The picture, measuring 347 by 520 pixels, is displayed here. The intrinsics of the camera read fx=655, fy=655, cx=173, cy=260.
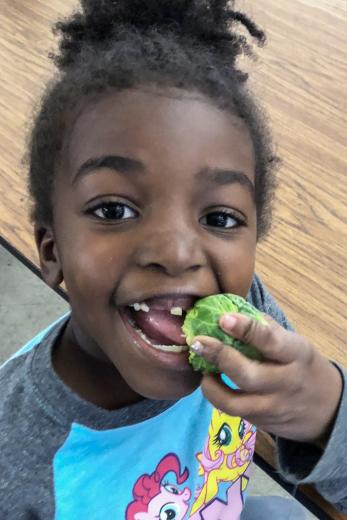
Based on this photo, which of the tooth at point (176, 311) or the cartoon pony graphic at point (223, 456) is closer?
the tooth at point (176, 311)

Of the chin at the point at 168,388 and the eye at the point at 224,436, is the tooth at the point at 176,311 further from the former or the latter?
the eye at the point at 224,436

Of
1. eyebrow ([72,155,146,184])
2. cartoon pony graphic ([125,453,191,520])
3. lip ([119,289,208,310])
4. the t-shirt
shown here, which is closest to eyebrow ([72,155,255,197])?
eyebrow ([72,155,146,184])

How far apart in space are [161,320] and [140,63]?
0.85ft

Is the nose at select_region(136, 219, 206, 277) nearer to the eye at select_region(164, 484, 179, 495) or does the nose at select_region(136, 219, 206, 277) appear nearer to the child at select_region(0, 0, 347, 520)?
the child at select_region(0, 0, 347, 520)

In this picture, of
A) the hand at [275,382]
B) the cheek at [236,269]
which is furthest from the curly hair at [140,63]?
the hand at [275,382]

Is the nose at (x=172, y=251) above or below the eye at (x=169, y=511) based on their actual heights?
above

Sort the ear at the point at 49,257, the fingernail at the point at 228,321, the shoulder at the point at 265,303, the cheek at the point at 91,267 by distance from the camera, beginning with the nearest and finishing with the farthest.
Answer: the fingernail at the point at 228,321 → the cheek at the point at 91,267 → the ear at the point at 49,257 → the shoulder at the point at 265,303

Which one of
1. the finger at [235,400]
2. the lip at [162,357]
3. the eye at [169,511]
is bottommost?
the eye at [169,511]

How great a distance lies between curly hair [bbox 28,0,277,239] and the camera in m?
0.65

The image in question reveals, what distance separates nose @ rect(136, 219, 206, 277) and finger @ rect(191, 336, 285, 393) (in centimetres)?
9

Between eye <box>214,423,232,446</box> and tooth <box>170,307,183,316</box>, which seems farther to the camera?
eye <box>214,423,232,446</box>

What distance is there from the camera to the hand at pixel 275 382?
0.49 metres

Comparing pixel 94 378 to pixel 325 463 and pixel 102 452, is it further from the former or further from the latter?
pixel 325 463

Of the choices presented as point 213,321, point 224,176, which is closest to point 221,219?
point 224,176
